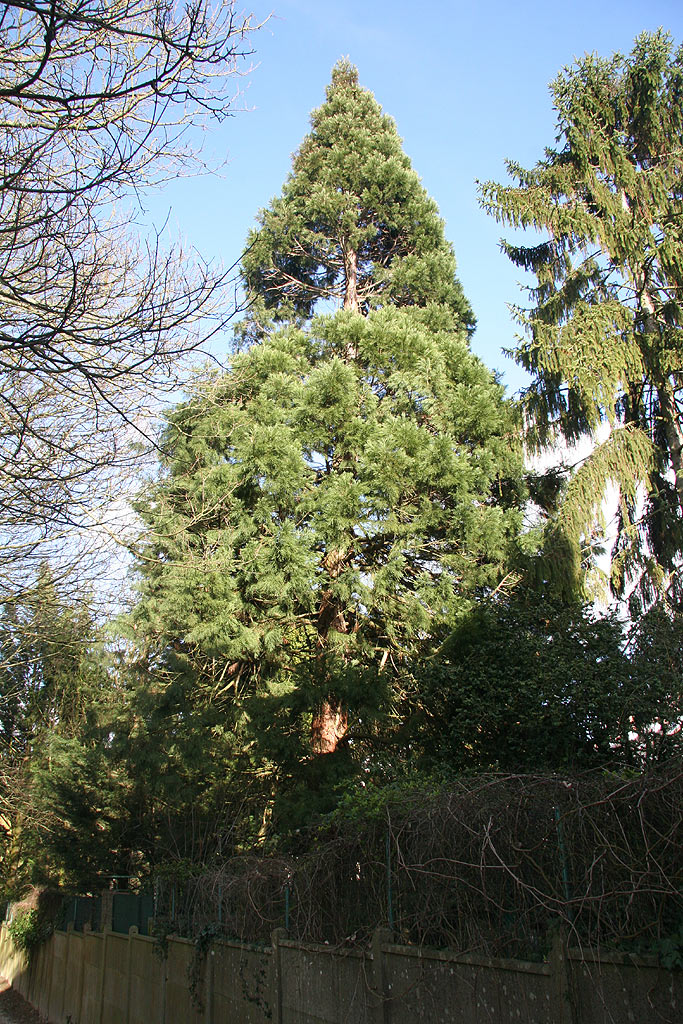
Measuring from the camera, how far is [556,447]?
1341cm

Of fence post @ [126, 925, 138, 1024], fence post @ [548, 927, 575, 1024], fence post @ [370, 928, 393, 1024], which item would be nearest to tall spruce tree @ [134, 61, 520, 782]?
fence post @ [126, 925, 138, 1024]

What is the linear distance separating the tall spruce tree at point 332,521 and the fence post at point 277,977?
4683mm

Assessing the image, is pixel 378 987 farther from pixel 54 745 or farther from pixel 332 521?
pixel 54 745

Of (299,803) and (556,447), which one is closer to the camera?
(299,803)

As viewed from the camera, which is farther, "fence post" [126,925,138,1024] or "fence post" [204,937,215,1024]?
"fence post" [126,925,138,1024]

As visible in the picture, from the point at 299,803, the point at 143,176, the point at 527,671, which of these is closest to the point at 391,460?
the point at 527,671

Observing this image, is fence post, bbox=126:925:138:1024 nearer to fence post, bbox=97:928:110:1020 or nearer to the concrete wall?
the concrete wall

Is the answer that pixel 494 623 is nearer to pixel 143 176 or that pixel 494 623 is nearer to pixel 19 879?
pixel 143 176

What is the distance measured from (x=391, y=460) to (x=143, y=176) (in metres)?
7.83

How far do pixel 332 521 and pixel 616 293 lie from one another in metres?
6.38

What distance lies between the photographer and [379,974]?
5.05 m

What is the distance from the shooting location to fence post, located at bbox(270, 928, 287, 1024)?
6203 millimetres

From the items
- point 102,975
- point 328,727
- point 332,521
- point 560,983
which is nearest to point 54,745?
point 102,975

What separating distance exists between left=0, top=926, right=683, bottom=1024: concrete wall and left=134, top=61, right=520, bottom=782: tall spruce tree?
3347 millimetres
